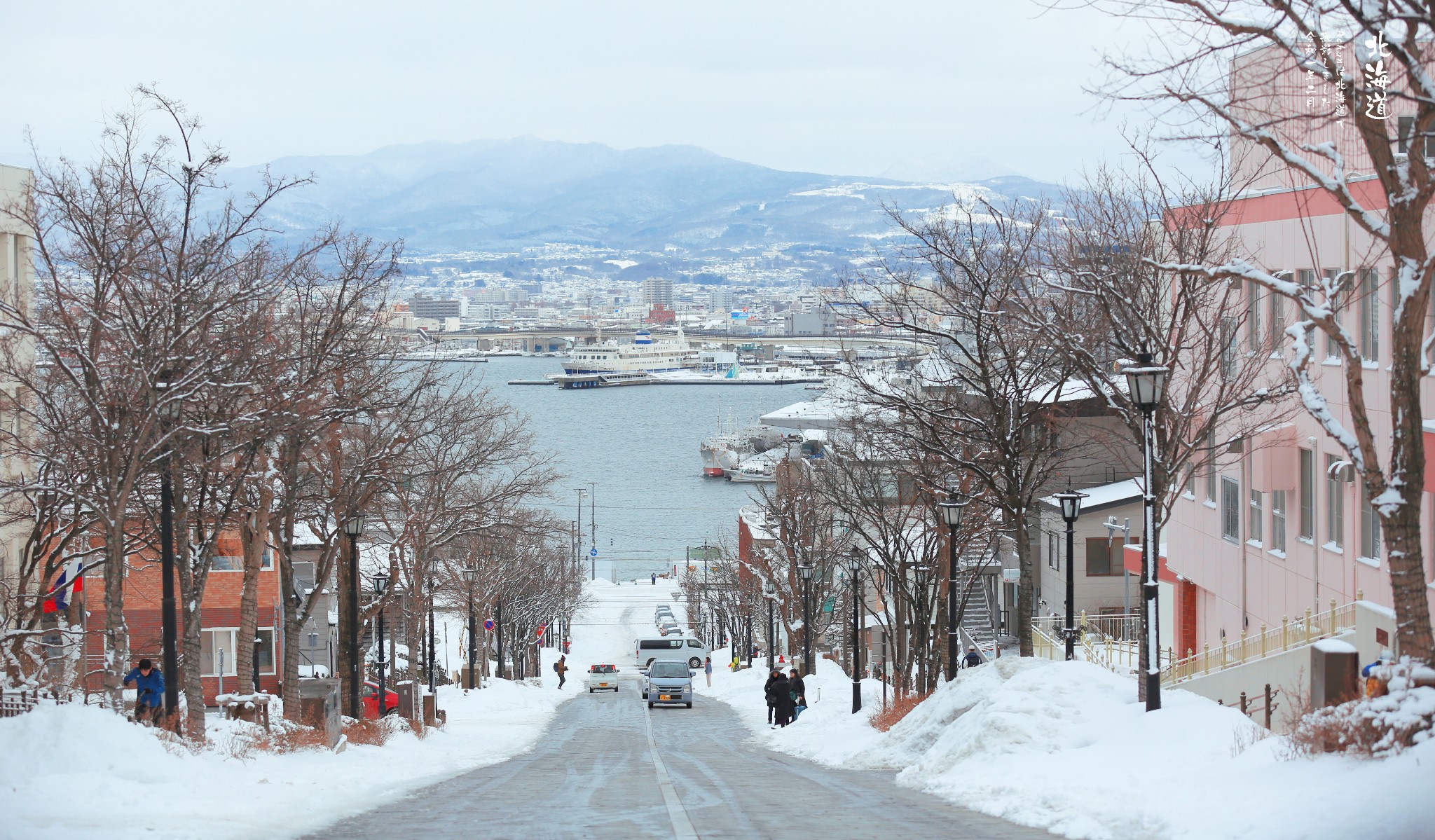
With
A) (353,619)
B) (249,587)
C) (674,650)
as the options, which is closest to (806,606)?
(353,619)

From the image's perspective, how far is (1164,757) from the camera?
11148 millimetres

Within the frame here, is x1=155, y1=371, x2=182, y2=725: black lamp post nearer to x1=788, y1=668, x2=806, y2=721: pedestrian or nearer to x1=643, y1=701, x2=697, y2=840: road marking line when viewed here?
x1=643, y1=701, x2=697, y2=840: road marking line

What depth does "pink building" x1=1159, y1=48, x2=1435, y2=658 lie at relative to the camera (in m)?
20.7

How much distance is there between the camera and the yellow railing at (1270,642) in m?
20.3

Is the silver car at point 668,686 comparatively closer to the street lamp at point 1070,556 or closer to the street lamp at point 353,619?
the street lamp at point 353,619

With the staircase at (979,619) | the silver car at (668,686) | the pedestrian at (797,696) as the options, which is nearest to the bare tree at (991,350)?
the pedestrian at (797,696)

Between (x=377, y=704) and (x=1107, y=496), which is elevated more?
(x=1107, y=496)

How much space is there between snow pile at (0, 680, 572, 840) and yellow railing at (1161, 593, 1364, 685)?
13.7 meters

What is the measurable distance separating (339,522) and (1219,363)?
15.5 m

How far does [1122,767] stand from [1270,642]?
522 inches

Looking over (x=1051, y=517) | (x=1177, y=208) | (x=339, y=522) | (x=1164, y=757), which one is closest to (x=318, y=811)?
(x=1164, y=757)

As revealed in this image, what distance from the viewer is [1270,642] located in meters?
22.8

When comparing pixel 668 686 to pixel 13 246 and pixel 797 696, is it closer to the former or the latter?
pixel 797 696

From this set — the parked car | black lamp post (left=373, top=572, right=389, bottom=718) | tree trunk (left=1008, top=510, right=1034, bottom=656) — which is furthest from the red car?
the parked car
